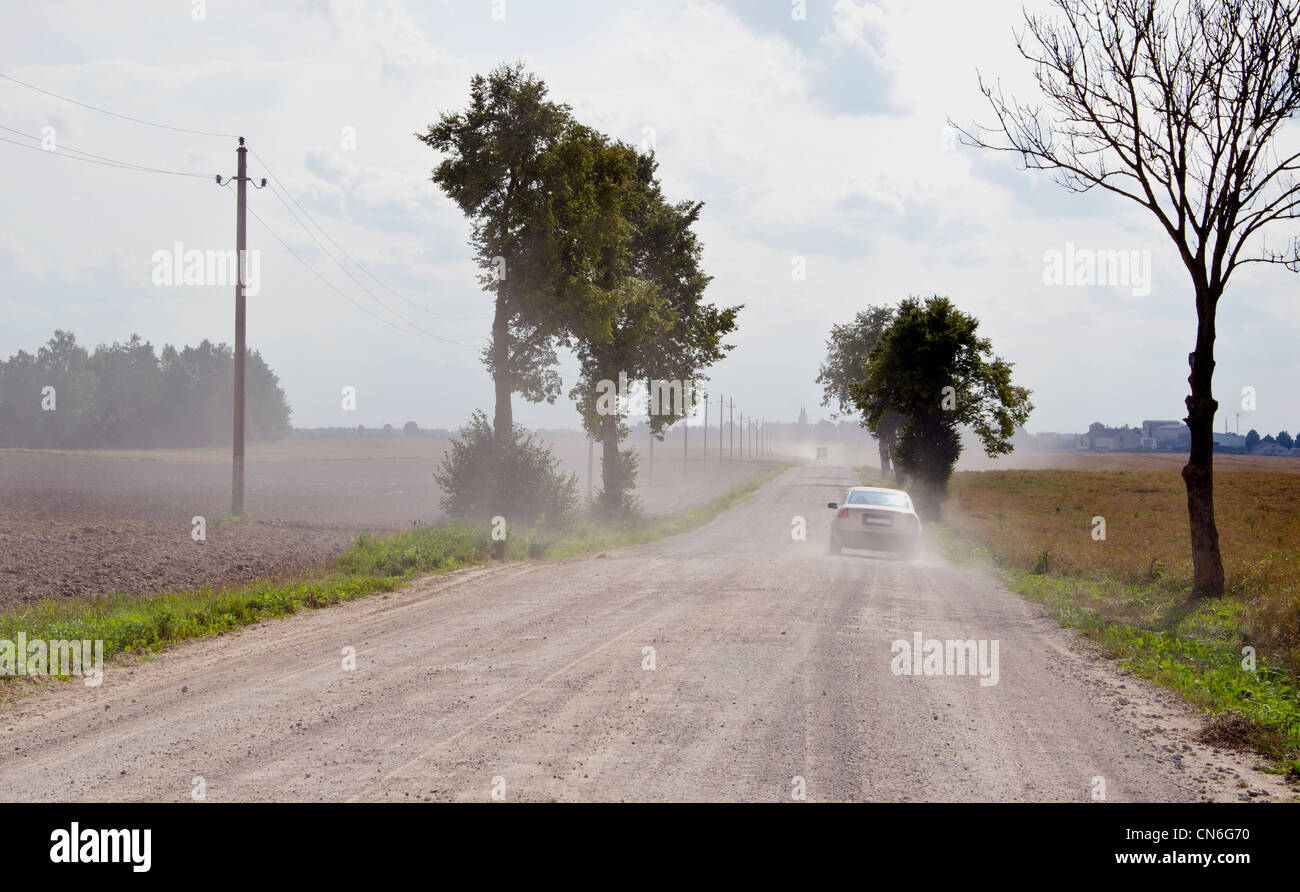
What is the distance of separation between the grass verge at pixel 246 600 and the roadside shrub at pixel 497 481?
175 inches

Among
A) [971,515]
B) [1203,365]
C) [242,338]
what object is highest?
[242,338]

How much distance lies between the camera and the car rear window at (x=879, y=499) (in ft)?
69.8

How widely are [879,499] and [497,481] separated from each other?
12227 millimetres

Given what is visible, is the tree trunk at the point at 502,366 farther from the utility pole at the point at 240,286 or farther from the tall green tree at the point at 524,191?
the utility pole at the point at 240,286

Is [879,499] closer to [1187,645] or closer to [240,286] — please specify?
[1187,645]

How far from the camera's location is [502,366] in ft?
89.0

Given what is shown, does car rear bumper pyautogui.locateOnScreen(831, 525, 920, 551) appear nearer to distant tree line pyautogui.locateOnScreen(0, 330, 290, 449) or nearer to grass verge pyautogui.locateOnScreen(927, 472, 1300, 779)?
grass verge pyautogui.locateOnScreen(927, 472, 1300, 779)

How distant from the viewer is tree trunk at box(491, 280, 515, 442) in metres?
26.7

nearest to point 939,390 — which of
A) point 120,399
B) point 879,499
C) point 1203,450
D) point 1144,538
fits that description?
point 1144,538

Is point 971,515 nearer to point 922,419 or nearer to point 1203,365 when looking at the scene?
point 922,419

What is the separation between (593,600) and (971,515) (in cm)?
3018

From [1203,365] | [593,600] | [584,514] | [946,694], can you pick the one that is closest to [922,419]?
[584,514]

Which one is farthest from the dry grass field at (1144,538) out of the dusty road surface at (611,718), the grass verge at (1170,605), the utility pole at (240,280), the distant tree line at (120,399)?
the distant tree line at (120,399)
